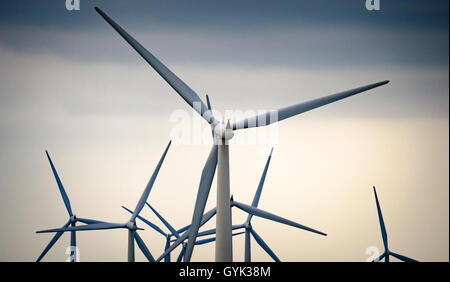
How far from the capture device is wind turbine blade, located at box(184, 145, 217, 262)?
832 inches

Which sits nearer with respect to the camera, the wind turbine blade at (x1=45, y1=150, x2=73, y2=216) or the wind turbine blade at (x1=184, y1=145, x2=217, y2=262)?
the wind turbine blade at (x1=184, y1=145, x2=217, y2=262)

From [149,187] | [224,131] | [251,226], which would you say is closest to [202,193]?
[224,131]

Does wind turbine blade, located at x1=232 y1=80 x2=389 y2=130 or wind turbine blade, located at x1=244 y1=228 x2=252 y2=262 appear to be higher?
wind turbine blade, located at x1=232 y1=80 x2=389 y2=130

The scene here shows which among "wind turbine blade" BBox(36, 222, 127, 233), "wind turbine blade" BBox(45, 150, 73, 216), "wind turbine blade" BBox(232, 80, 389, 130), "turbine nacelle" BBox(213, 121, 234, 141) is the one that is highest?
"wind turbine blade" BBox(232, 80, 389, 130)

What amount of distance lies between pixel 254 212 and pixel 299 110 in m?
7.33

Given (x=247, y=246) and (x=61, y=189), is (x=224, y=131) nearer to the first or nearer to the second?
(x=61, y=189)

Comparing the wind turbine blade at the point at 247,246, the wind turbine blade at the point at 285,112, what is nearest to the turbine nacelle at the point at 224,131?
the wind turbine blade at the point at 285,112

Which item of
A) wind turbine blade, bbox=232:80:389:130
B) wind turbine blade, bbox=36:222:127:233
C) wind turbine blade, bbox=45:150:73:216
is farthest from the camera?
wind turbine blade, bbox=45:150:73:216

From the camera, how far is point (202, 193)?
21.9 metres

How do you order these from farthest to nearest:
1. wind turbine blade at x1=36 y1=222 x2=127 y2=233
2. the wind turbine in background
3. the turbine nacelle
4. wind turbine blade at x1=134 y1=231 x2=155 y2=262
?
1. wind turbine blade at x1=134 y1=231 x2=155 y2=262
2. wind turbine blade at x1=36 y1=222 x2=127 y2=233
3. the wind turbine in background
4. the turbine nacelle

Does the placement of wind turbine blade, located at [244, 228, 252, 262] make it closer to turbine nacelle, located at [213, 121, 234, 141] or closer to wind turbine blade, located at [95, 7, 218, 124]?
wind turbine blade, located at [95, 7, 218, 124]

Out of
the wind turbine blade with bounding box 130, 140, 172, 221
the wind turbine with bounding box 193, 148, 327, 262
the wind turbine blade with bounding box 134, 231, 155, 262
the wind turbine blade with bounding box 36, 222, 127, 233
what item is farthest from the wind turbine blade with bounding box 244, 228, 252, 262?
the wind turbine blade with bounding box 36, 222, 127, 233
